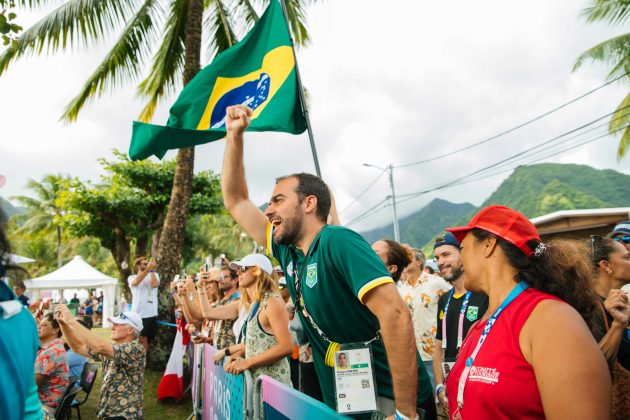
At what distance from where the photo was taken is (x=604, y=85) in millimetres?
16453

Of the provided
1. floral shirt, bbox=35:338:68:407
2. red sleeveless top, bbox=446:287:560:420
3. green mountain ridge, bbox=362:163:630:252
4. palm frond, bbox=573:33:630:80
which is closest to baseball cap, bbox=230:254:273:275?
floral shirt, bbox=35:338:68:407

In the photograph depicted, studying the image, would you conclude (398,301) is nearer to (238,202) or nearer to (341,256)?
(341,256)

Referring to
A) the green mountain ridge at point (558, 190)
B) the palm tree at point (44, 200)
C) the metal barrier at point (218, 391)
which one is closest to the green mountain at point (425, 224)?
the green mountain ridge at point (558, 190)

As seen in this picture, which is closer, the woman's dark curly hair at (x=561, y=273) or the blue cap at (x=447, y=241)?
the woman's dark curly hair at (x=561, y=273)

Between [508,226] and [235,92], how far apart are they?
3.26 meters

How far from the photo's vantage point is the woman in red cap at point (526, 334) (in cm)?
133

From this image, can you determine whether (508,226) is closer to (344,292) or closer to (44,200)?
(344,292)

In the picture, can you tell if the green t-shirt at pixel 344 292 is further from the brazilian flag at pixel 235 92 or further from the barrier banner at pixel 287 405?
the brazilian flag at pixel 235 92

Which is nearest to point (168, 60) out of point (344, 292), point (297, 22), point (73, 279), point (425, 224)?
point (297, 22)

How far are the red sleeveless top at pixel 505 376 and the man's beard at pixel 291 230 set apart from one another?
1.13 m

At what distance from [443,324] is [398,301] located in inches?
95.7

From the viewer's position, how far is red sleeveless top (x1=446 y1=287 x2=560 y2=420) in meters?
1.42

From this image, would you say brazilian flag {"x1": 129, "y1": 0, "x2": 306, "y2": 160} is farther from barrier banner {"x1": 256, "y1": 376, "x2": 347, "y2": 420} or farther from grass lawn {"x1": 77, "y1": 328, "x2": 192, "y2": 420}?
grass lawn {"x1": 77, "y1": 328, "x2": 192, "y2": 420}

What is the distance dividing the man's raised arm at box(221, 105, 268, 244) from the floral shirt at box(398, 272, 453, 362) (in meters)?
2.91
